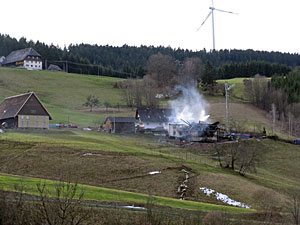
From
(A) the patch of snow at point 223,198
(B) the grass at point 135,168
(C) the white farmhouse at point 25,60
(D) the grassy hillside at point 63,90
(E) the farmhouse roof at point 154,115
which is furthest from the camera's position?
(C) the white farmhouse at point 25,60

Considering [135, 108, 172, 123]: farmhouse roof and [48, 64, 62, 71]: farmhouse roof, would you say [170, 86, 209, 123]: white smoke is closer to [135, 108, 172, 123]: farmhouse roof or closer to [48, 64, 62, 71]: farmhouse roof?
[135, 108, 172, 123]: farmhouse roof

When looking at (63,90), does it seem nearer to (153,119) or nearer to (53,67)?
(53,67)

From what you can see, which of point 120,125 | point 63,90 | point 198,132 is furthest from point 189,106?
point 63,90

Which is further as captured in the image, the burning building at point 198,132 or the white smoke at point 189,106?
the white smoke at point 189,106

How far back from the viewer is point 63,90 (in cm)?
14825

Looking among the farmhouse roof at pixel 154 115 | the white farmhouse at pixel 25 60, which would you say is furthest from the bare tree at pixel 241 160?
the white farmhouse at pixel 25 60

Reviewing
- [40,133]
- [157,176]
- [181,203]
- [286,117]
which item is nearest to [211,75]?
[286,117]

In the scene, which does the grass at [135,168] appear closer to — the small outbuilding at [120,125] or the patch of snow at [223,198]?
the patch of snow at [223,198]

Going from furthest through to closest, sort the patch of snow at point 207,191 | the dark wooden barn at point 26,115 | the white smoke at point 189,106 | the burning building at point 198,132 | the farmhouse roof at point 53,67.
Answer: the farmhouse roof at point 53,67, the white smoke at point 189,106, the burning building at point 198,132, the dark wooden barn at point 26,115, the patch of snow at point 207,191

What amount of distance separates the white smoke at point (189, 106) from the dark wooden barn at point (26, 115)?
30876 mm

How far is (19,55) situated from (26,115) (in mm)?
94791

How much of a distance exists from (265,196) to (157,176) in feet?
40.8

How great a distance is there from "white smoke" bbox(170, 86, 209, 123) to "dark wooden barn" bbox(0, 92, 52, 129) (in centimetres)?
3088

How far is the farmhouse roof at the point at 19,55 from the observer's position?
173 metres
